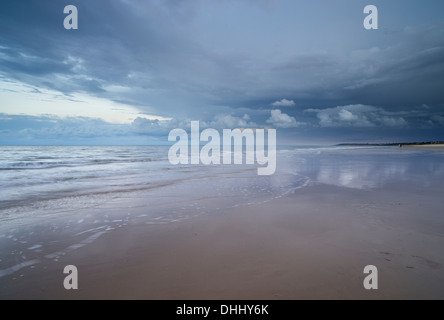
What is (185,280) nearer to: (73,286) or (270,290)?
(270,290)

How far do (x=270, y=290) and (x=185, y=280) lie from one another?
1.28 metres

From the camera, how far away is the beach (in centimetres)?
299

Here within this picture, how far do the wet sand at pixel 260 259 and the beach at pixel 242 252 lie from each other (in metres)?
0.02

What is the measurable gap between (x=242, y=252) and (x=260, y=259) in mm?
407

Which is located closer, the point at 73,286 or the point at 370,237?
the point at 73,286

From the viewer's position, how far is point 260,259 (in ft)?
12.3

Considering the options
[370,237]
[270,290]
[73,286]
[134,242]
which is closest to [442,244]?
[370,237]

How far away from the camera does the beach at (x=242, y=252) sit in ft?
9.80

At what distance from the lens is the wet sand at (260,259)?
2.96 m

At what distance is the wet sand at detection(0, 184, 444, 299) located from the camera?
2961 millimetres

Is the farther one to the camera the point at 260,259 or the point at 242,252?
the point at 242,252

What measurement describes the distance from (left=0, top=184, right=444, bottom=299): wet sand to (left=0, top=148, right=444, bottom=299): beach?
0.02 meters
